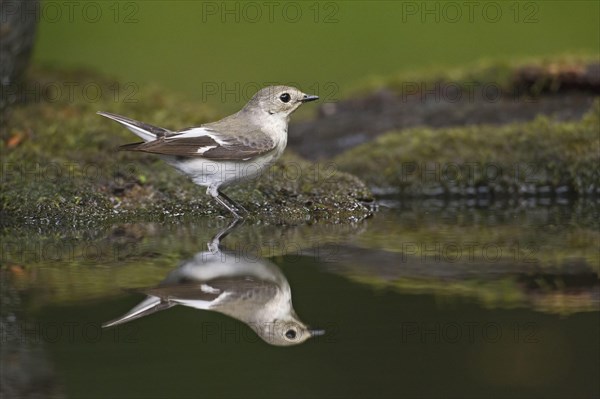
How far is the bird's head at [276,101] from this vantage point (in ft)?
21.6

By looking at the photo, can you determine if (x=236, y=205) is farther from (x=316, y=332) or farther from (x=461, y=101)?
(x=461, y=101)

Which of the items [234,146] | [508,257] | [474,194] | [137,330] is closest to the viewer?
[137,330]

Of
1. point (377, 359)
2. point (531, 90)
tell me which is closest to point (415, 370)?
point (377, 359)

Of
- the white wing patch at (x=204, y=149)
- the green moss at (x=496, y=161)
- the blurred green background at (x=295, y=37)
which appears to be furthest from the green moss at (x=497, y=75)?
the white wing patch at (x=204, y=149)

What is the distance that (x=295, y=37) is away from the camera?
1148 cm

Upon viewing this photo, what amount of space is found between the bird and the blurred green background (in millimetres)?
4694

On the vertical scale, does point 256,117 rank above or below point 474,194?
above

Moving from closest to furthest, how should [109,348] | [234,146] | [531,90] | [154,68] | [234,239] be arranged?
[109,348]
[234,239]
[234,146]
[531,90]
[154,68]

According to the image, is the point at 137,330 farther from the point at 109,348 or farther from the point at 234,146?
the point at 234,146

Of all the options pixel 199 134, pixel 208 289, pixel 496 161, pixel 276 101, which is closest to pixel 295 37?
pixel 496 161

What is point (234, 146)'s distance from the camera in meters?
Result: 6.22

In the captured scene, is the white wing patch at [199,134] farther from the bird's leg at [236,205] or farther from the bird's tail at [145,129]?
the bird's leg at [236,205]

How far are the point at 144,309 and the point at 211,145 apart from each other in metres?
2.59

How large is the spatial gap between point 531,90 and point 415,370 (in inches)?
240
